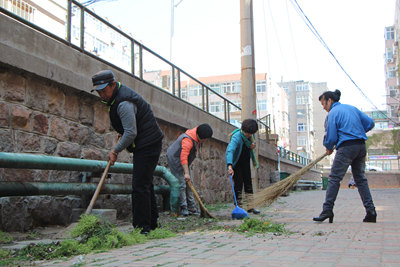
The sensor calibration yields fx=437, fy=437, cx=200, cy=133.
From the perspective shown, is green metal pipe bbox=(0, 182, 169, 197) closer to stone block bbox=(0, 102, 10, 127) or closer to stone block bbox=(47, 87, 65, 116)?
stone block bbox=(0, 102, 10, 127)

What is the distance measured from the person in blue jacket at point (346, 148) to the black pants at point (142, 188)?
7.86 feet

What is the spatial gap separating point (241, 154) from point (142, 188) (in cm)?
313

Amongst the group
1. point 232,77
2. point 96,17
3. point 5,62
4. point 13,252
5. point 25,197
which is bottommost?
point 13,252

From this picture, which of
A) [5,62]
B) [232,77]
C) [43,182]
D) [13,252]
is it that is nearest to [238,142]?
[43,182]

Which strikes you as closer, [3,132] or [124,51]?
[3,132]

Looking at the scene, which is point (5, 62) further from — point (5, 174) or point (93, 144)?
point (93, 144)

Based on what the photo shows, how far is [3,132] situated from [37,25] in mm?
1338

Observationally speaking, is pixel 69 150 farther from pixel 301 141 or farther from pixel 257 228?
pixel 301 141

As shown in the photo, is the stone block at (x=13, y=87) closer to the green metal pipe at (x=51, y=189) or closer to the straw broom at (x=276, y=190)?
the green metal pipe at (x=51, y=189)

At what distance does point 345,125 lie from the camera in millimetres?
5660

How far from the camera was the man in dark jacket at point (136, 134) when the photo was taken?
418 centimetres

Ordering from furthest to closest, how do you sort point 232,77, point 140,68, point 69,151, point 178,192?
point 232,77 < point 140,68 < point 178,192 < point 69,151

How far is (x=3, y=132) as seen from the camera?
435 cm

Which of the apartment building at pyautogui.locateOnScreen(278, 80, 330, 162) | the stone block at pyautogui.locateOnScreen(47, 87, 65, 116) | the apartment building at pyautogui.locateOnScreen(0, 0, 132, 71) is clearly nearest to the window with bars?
the apartment building at pyautogui.locateOnScreen(0, 0, 132, 71)
